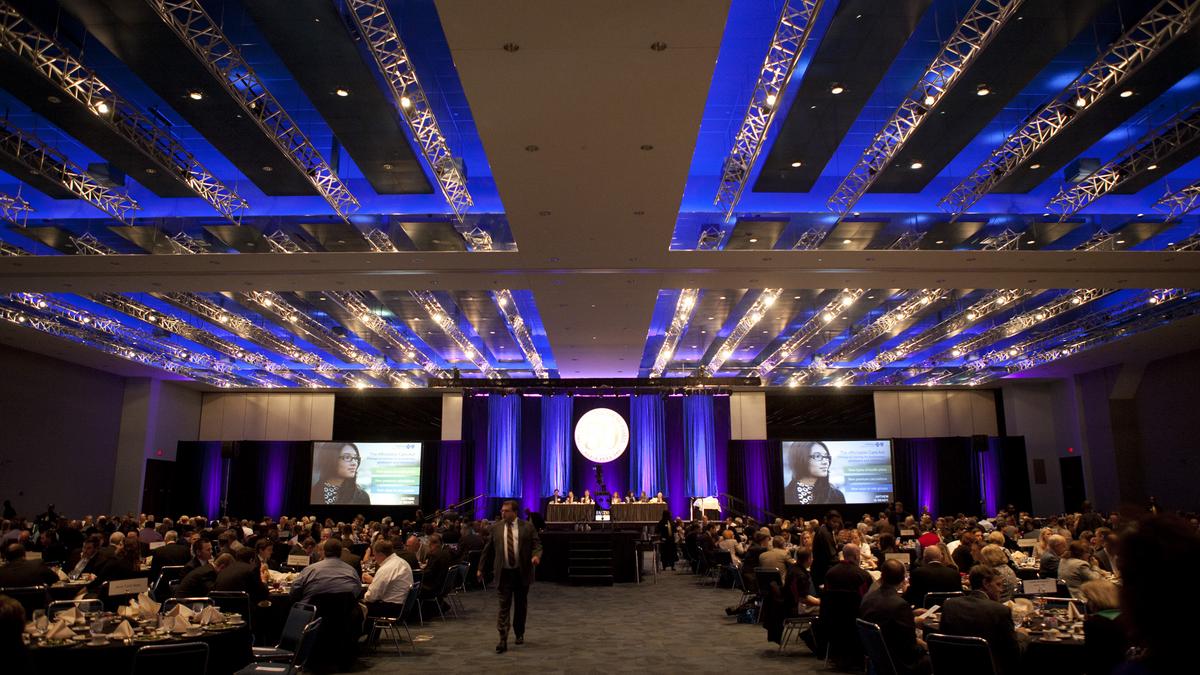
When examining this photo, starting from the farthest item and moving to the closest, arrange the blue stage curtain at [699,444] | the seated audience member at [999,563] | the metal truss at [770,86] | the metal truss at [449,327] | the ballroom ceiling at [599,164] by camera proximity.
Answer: the blue stage curtain at [699,444]
the metal truss at [449,327]
the ballroom ceiling at [599,164]
the metal truss at [770,86]
the seated audience member at [999,563]

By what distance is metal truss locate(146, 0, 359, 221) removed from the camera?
6.37m

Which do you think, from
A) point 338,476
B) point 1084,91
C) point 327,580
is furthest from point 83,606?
point 338,476

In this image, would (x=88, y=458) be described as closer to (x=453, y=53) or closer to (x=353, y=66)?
(x=353, y=66)

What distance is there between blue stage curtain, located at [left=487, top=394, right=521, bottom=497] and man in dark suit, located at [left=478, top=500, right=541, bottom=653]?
15650mm

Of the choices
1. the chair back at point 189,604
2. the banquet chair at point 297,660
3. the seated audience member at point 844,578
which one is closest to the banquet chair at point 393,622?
the chair back at point 189,604

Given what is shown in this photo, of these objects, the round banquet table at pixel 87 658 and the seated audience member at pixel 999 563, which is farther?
the seated audience member at pixel 999 563

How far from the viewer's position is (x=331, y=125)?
8438mm

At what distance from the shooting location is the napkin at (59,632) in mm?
4730

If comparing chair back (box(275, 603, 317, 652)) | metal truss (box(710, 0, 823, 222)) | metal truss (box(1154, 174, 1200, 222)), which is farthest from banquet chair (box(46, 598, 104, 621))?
metal truss (box(1154, 174, 1200, 222))

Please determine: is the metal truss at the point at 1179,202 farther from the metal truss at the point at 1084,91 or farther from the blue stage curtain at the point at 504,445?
the blue stage curtain at the point at 504,445

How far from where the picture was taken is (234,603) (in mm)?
6430

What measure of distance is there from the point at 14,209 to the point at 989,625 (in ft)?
39.2

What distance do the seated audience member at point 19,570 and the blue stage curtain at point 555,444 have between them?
17185 millimetres

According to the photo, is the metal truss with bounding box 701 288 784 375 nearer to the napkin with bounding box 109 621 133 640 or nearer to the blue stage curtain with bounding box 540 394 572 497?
the blue stage curtain with bounding box 540 394 572 497
